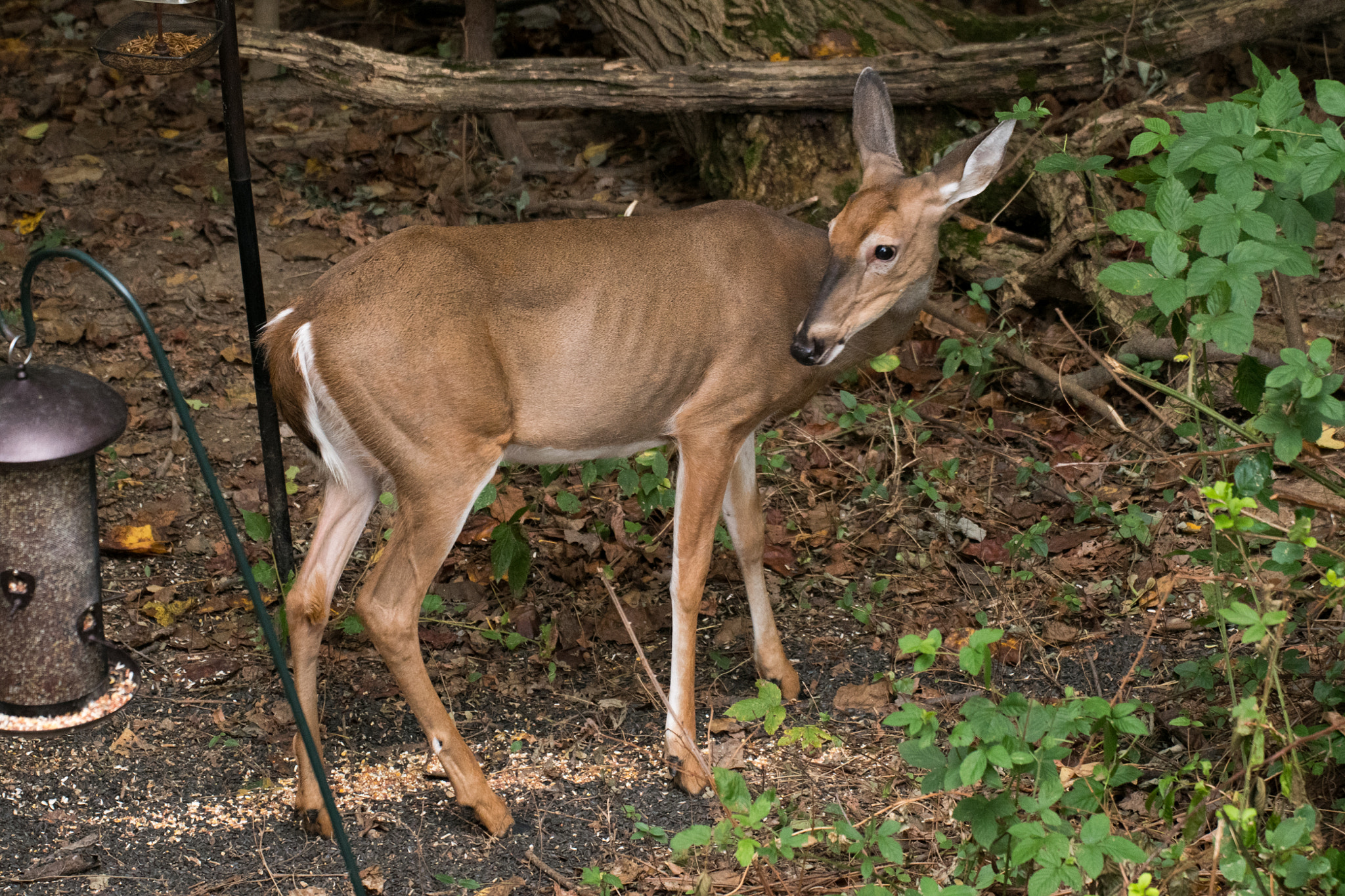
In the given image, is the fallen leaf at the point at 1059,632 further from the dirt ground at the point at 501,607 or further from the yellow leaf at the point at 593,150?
the yellow leaf at the point at 593,150

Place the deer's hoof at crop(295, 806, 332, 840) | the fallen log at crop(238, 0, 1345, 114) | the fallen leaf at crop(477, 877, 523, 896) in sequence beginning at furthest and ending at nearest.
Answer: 1. the fallen log at crop(238, 0, 1345, 114)
2. the deer's hoof at crop(295, 806, 332, 840)
3. the fallen leaf at crop(477, 877, 523, 896)

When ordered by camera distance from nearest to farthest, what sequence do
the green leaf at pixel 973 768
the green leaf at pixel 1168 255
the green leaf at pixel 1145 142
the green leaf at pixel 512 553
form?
the green leaf at pixel 973 768
the green leaf at pixel 1168 255
the green leaf at pixel 1145 142
the green leaf at pixel 512 553

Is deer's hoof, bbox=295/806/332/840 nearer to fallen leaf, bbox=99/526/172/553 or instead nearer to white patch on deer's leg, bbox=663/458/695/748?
white patch on deer's leg, bbox=663/458/695/748

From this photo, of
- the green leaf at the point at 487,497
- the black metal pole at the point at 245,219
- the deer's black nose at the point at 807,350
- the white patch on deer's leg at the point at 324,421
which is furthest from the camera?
the green leaf at the point at 487,497

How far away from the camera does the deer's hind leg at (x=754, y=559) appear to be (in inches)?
189

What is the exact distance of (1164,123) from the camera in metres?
3.34

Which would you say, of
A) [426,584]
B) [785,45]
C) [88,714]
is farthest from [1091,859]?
[785,45]

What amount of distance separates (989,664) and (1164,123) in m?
1.46

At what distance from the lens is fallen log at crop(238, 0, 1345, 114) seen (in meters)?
6.49

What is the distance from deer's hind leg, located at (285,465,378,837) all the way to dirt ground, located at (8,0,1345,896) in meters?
0.12

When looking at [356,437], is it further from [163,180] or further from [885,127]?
[163,180]

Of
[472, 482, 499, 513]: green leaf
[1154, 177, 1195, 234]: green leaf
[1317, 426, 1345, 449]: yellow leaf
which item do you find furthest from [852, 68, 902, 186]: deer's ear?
[1317, 426, 1345, 449]: yellow leaf

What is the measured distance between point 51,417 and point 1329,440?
4.54 m

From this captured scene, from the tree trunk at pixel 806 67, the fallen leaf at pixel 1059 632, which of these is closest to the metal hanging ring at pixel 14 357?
the fallen leaf at pixel 1059 632
